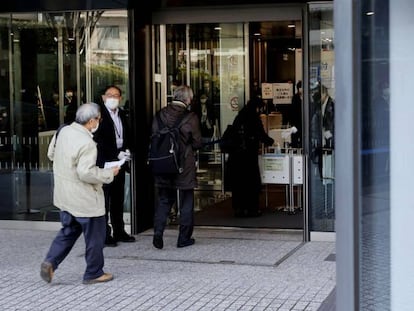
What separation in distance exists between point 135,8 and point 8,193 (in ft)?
10.1

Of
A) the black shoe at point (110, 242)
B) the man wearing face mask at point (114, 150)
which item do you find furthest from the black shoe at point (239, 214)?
the black shoe at point (110, 242)

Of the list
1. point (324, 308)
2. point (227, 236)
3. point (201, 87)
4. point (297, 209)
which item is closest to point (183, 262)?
point (227, 236)

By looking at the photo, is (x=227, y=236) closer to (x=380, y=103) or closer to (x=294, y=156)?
(x=294, y=156)

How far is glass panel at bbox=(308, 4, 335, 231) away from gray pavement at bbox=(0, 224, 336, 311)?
0.46 metres

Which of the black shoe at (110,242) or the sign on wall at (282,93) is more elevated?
the sign on wall at (282,93)

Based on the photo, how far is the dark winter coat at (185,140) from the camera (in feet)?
29.1

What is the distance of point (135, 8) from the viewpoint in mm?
10094

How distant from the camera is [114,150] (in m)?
8.84

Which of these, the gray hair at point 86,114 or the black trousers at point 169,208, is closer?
the gray hair at point 86,114

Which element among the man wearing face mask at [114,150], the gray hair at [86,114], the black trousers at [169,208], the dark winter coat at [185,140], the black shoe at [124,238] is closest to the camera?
the gray hair at [86,114]

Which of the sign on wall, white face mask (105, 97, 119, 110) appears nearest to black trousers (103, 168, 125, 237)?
white face mask (105, 97, 119, 110)

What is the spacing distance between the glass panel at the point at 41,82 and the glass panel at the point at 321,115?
8.12 ft

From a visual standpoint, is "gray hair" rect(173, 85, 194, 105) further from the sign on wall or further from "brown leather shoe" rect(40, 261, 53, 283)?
the sign on wall

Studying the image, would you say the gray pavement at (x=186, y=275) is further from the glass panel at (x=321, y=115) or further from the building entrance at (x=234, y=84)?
the building entrance at (x=234, y=84)
